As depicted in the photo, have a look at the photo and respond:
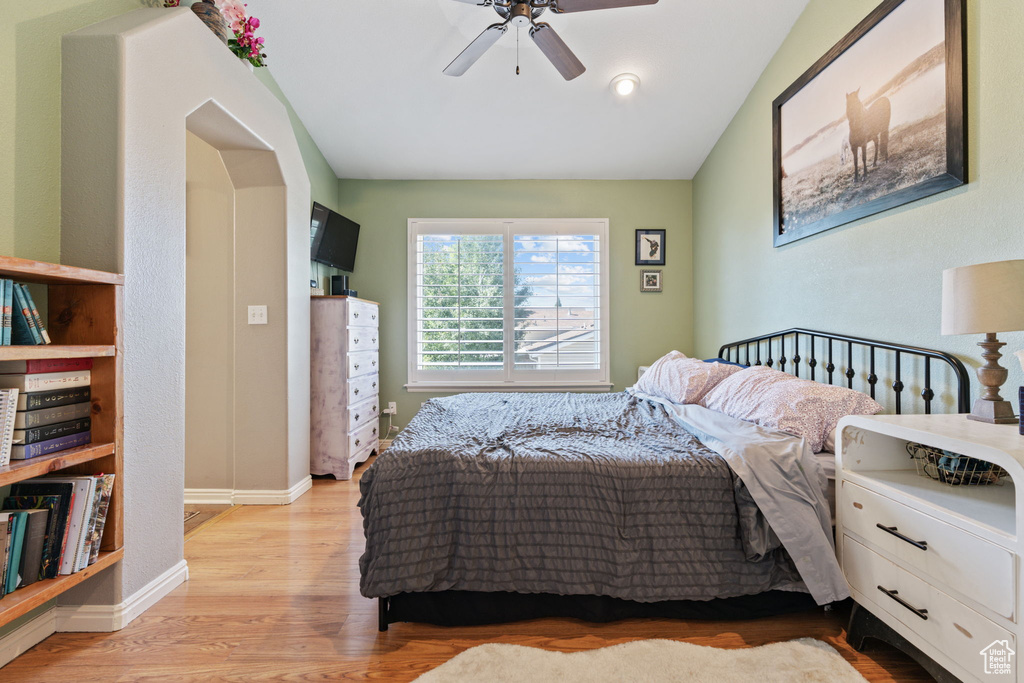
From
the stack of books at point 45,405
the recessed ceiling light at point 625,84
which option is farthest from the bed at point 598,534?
the recessed ceiling light at point 625,84

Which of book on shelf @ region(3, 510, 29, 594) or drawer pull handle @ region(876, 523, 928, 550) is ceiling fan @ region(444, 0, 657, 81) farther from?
book on shelf @ region(3, 510, 29, 594)

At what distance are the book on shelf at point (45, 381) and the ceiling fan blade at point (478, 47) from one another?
2129mm

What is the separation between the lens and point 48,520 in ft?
4.66

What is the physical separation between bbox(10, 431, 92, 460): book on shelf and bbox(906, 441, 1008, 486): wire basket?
8.71 feet

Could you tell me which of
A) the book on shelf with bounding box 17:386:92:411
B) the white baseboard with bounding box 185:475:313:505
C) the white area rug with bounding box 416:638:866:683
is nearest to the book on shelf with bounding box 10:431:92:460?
the book on shelf with bounding box 17:386:92:411

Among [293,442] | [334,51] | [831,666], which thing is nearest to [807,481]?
[831,666]

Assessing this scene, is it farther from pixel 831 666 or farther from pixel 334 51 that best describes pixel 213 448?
pixel 831 666

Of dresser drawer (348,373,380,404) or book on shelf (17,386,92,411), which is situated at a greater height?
book on shelf (17,386,92,411)

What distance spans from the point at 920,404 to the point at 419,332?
3551 millimetres

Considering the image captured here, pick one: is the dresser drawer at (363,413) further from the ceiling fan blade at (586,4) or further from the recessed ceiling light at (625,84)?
the recessed ceiling light at (625,84)

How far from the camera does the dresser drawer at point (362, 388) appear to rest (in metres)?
3.37

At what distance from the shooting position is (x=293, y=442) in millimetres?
A: 2959

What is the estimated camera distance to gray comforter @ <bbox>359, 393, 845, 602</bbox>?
5.10ft

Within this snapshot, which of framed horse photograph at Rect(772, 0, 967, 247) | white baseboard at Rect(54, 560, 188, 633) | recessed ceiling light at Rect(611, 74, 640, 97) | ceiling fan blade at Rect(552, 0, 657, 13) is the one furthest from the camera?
recessed ceiling light at Rect(611, 74, 640, 97)
